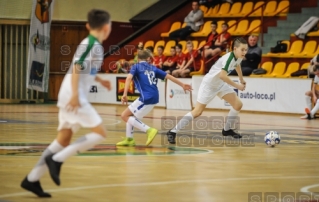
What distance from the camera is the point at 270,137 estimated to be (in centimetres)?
1188

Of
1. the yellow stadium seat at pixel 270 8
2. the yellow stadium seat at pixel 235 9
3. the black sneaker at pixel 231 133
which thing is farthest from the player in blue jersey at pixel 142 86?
the yellow stadium seat at pixel 235 9

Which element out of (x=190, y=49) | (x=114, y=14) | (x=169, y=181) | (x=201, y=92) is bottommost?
(x=169, y=181)

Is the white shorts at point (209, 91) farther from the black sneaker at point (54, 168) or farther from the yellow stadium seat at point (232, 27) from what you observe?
the yellow stadium seat at point (232, 27)

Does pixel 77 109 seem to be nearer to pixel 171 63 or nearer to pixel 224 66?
pixel 224 66

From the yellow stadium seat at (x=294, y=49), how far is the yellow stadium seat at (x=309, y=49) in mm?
213

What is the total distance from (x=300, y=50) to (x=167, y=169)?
15539mm

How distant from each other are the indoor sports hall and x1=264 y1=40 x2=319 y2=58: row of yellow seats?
4cm

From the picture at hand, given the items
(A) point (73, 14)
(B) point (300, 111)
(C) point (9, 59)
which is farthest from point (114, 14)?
(B) point (300, 111)

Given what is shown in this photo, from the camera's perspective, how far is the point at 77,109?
260 inches

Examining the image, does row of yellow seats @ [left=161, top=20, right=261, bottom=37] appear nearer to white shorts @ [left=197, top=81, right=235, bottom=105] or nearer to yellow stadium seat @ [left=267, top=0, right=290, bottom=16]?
yellow stadium seat @ [left=267, top=0, right=290, bottom=16]

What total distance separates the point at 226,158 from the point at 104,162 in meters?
1.83

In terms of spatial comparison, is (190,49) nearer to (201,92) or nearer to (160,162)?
(201,92)

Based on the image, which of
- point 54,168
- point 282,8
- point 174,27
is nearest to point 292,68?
point 282,8

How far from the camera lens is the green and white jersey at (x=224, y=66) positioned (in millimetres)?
12531
